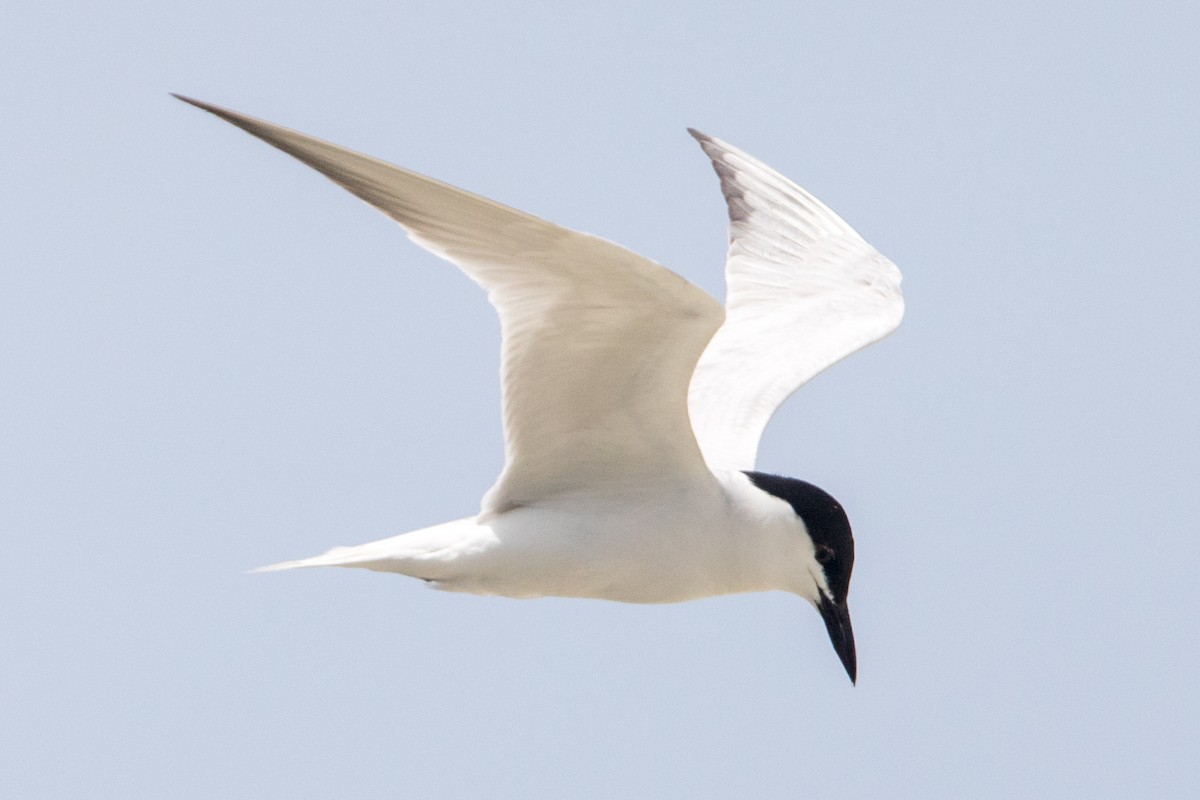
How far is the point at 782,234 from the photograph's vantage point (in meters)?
8.52

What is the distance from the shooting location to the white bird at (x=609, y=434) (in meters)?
4.97

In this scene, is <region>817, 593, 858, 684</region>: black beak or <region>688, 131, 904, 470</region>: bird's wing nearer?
<region>817, 593, 858, 684</region>: black beak

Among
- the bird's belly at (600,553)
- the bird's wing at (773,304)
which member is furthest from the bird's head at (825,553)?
the bird's wing at (773,304)

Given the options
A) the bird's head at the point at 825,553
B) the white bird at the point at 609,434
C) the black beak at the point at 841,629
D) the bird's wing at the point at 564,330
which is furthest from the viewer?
the black beak at the point at 841,629

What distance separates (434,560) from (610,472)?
0.70 m

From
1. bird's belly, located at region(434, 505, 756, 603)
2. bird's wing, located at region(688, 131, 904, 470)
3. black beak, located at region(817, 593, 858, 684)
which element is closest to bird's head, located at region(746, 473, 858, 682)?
black beak, located at region(817, 593, 858, 684)

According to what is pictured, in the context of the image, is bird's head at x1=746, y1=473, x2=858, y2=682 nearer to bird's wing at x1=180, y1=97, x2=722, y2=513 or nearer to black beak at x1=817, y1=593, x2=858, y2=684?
black beak at x1=817, y1=593, x2=858, y2=684

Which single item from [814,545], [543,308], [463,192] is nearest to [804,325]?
[814,545]

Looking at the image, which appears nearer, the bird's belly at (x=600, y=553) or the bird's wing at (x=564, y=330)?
Answer: the bird's wing at (x=564, y=330)

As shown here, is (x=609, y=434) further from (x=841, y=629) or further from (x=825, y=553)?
(x=841, y=629)

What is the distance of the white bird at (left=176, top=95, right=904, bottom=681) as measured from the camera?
16.3 ft

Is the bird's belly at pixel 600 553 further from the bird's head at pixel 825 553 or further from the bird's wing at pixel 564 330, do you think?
the bird's head at pixel 825 553

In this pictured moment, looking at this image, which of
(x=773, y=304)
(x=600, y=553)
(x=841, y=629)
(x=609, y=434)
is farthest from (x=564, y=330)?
(x=773, y=304)

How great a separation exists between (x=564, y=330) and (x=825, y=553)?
5.09 feet
